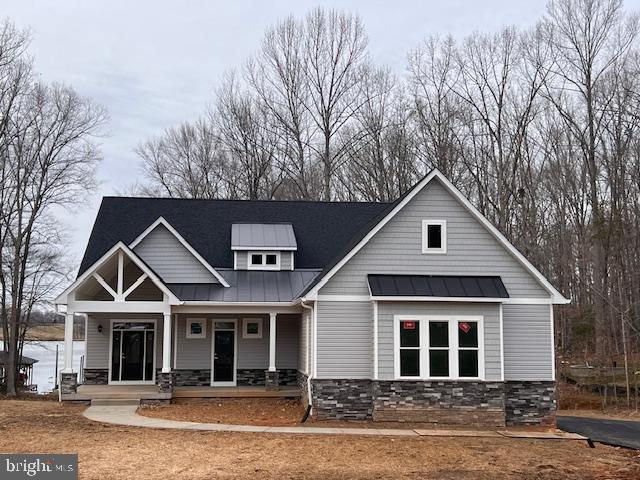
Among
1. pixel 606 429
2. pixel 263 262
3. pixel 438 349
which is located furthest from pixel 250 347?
pixel 606 429

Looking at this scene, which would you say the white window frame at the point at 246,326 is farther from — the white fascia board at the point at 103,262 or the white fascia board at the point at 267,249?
the white fascia board at the point at 103,262

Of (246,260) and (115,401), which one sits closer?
(115,401)

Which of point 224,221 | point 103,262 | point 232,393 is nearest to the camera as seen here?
point 103,262

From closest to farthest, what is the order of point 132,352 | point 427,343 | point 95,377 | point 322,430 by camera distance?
point 322,430 < point 427,343 < point 95,377 < point 132,352

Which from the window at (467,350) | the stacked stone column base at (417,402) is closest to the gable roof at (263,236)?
the stacked stone column base at (417,402)

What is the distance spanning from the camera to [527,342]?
17438mm

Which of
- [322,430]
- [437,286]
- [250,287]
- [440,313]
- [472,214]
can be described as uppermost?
[472,214]

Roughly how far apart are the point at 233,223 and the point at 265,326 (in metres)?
4.21

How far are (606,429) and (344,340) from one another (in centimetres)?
688

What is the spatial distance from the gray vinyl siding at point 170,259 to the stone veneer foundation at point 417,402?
6.77 m

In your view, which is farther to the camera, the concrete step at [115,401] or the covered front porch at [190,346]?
the covered front porch at [190,346]

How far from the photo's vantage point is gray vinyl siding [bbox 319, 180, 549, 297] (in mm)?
17547
